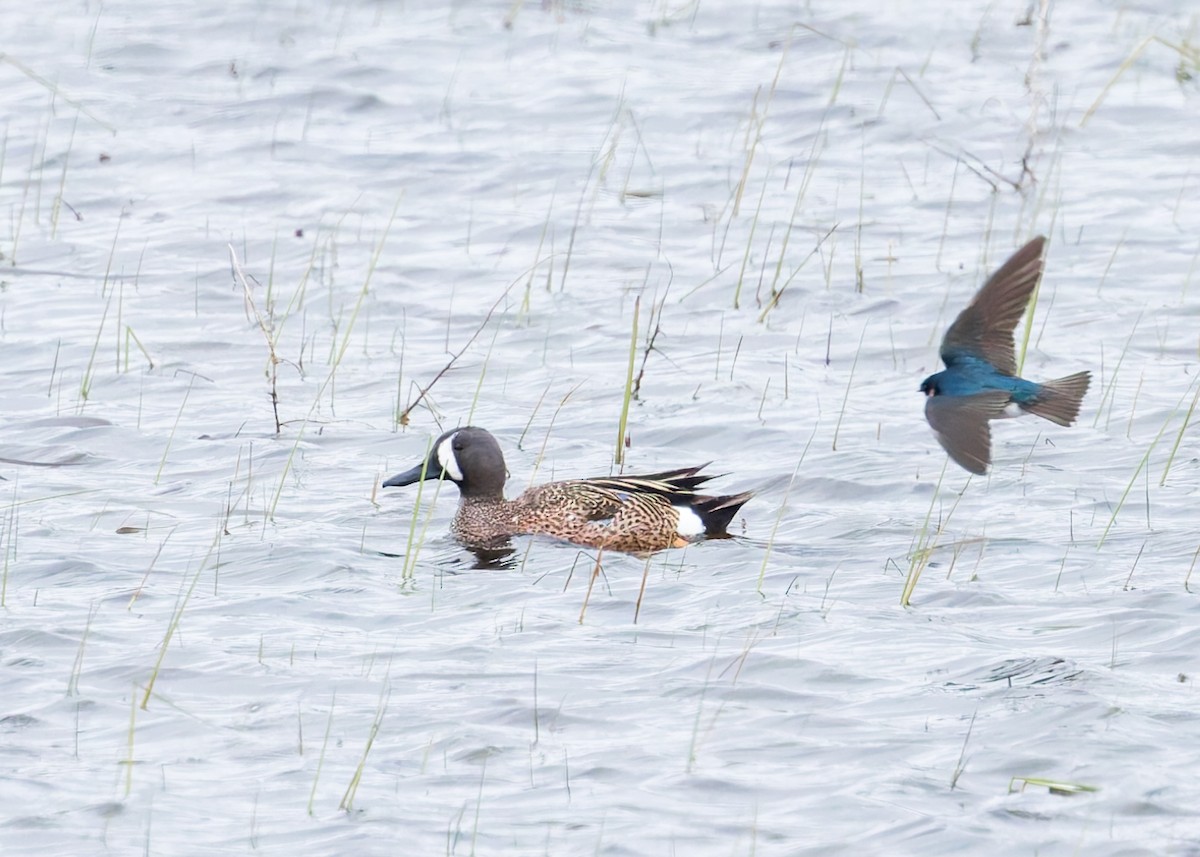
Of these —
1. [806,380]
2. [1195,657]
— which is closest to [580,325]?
[806,380]

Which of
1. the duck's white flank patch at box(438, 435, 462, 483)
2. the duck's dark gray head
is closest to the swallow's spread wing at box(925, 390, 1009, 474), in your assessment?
the duck's dark gray head

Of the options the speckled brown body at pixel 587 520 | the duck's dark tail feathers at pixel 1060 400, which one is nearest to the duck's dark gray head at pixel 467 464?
the speckled brown body at pixel 587 520

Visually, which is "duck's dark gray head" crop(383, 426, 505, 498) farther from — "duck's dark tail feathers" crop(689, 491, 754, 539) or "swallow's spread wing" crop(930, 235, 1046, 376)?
"swallow's spread wing" crop(930, 235, 1046, 376)

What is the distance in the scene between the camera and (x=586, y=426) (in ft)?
27.7

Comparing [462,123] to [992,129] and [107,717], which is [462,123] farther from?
[107,717]

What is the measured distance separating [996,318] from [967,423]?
0.71m

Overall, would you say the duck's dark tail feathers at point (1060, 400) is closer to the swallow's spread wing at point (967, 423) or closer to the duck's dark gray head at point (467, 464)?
the swallow's spread wing at point (967, 423)

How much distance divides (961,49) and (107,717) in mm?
10154

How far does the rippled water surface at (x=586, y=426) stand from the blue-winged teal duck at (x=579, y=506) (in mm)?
143

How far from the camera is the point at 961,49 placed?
1404cm

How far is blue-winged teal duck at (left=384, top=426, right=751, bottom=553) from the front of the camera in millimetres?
7191

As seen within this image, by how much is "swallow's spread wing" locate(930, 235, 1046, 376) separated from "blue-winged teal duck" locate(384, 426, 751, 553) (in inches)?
39.9

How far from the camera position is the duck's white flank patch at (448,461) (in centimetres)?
752

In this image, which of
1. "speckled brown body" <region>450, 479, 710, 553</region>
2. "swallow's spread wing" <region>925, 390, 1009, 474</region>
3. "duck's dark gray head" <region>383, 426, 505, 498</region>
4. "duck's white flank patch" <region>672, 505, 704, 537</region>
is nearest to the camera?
"swallow's spread wing" <region>925, 390, 1009, 474</region>
